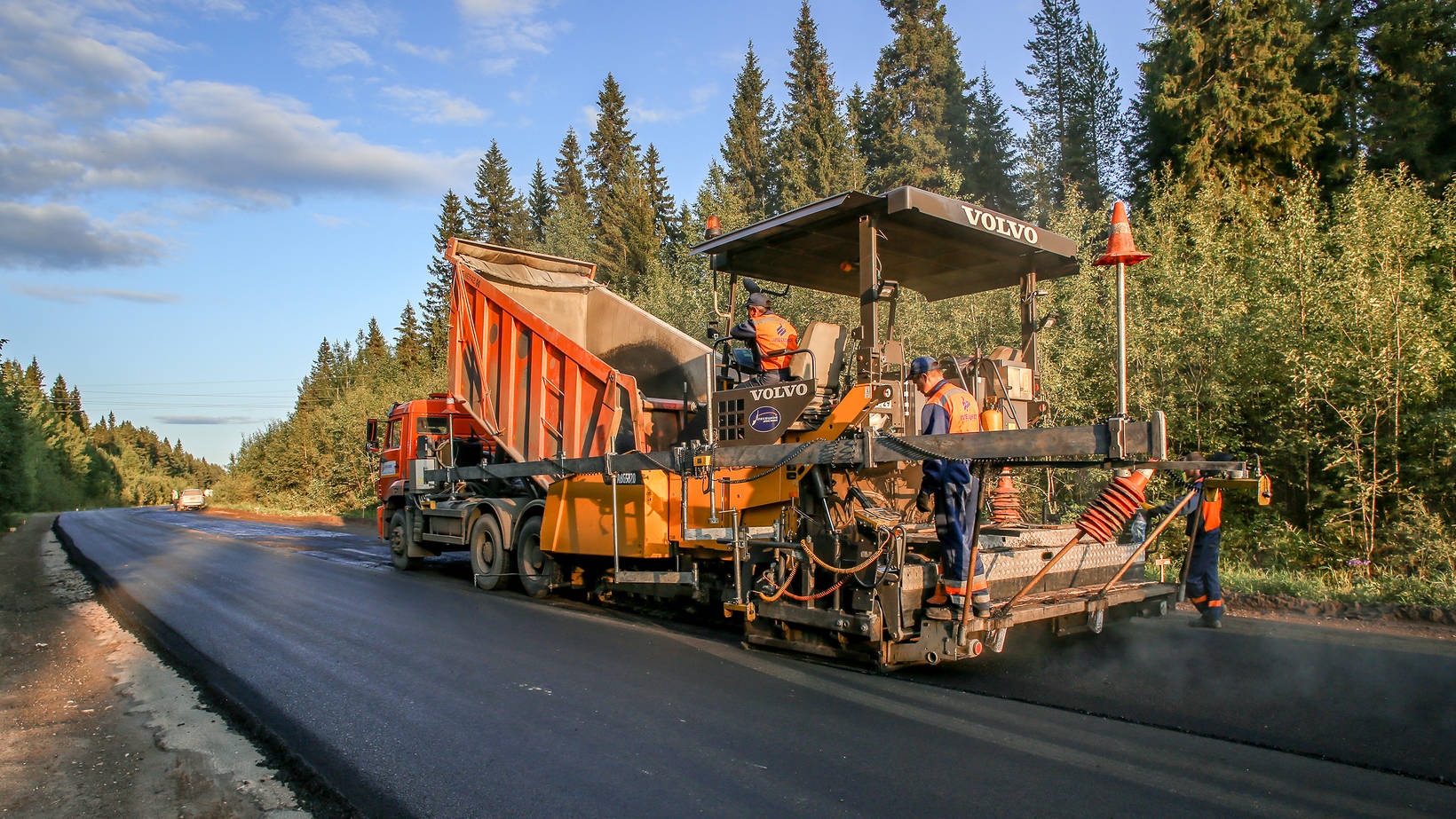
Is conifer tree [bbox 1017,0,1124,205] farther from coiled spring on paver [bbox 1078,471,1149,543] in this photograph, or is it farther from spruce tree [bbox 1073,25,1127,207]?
coiled spring on paver [bbox 1078,471,1149,543]

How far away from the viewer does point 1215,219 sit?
16.0 metres

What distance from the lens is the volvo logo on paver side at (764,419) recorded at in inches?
236

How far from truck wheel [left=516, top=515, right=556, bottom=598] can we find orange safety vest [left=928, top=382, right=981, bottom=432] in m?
5.01

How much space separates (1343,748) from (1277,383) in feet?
27.3

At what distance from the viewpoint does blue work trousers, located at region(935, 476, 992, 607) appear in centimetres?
477

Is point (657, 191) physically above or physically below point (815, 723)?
above

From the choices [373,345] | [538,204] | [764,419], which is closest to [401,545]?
[764,419]

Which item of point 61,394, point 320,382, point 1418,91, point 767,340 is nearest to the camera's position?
point 767,340

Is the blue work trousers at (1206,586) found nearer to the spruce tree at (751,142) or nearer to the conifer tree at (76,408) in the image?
the spruce tree at (751,142)

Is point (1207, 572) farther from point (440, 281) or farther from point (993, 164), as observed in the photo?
point (440, 281)

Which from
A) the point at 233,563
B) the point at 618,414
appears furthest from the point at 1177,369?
the point at 233,563

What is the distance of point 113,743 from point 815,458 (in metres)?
4.24

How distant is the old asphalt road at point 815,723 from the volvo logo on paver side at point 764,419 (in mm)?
1633

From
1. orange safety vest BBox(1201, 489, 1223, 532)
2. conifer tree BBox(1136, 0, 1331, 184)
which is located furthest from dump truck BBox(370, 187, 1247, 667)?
conifer tree BBox(1136, 0, 1331, 184)
